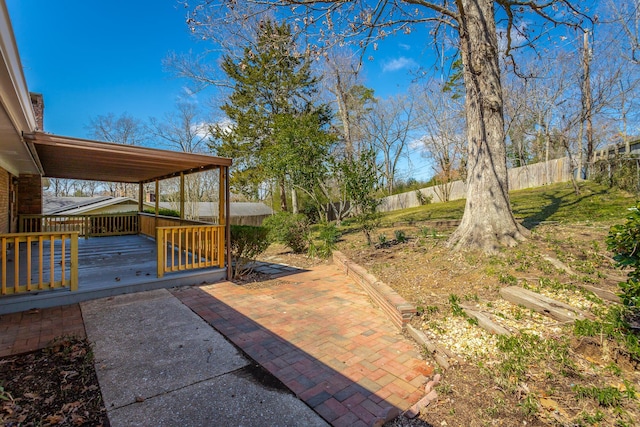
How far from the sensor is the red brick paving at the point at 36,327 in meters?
3.17

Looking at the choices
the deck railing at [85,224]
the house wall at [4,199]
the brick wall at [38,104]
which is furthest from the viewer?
the brick wall at [38,104]

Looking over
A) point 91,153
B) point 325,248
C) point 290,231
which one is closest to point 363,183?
point 325,248

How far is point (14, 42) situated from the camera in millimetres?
2367

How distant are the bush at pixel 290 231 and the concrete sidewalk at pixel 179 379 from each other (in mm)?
4839

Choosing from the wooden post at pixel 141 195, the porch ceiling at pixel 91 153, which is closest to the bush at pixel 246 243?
the porch ceiling at pixel 91 153

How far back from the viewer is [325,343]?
11.1 ft

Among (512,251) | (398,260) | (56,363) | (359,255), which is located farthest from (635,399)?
(359,255)

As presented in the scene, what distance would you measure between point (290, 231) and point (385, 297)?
16.2ft

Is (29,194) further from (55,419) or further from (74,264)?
(55,419)

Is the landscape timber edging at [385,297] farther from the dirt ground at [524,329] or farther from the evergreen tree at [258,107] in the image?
the evergreen tree at [258,107]

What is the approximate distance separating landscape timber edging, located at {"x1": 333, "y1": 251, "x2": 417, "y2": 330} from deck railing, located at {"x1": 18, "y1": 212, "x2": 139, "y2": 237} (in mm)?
9532

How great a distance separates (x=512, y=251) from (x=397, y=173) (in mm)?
26586

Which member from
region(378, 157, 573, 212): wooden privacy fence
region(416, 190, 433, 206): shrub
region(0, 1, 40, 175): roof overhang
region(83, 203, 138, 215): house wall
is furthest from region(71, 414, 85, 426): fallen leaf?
region(416, 190, 433, 206): shrub

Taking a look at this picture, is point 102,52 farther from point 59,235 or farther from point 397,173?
point 397,173
